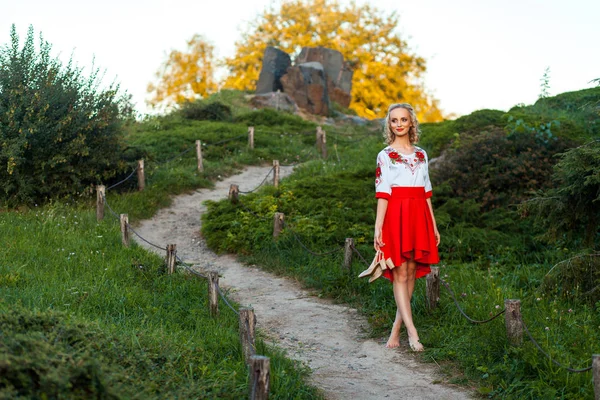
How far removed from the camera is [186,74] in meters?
38.5

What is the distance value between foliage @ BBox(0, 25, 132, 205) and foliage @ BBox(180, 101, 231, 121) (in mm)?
11705

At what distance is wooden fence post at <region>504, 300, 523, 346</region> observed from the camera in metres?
6.05

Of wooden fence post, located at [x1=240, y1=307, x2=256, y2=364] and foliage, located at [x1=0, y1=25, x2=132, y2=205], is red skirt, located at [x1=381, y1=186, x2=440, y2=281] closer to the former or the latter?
wooden fence post, located at [x1=240, y1=307, x2=256, y2=364]

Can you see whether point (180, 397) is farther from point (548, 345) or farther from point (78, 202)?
point (78, 202)

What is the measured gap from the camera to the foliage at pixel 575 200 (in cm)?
760

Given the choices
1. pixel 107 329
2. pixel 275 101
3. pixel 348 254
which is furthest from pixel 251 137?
pixel 107 329

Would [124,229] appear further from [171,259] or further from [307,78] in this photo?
[307,78]

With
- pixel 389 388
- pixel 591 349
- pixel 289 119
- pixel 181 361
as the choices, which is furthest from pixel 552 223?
pixel 289 119

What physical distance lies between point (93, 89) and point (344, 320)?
8834 millimetres

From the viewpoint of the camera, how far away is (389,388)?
5992 millimetres

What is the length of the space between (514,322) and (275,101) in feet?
84.3

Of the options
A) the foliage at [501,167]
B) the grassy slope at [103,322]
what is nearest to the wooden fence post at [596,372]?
the grassy slope at [103,322]

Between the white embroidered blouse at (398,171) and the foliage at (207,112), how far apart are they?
20201 millimetres

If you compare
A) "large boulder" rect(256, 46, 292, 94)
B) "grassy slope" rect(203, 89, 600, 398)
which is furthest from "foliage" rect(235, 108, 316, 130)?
"grassy slope" rect(203, 89, 600, 398)
